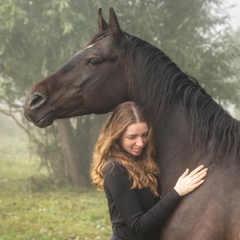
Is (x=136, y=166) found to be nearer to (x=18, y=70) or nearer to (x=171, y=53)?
(x=171, y=53)

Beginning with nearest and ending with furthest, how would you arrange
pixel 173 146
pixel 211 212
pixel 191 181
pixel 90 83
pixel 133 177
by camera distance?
pixel 211 212 → pixel 191 181 → pixel 133 177 → pixel 173 146 → pixel 90 83

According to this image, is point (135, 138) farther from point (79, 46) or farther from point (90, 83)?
point (79, 46)

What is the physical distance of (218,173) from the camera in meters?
2.26

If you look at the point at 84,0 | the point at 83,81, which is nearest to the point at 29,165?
the point at 84,0

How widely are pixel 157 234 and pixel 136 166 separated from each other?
1.38ft

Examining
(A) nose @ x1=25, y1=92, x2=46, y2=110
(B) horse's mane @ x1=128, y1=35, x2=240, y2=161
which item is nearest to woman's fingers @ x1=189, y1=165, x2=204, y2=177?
(B) horse's mane @ x1=128, y1=35, x2=240, y2=161

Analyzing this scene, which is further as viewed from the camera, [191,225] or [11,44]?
[11,44]

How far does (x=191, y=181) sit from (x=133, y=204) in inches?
13.9

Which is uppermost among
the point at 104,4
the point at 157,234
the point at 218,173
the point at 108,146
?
the point at 104,4

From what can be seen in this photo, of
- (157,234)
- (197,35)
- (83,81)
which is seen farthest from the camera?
(197,35)

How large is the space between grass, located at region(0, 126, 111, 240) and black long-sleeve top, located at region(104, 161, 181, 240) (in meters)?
3.56

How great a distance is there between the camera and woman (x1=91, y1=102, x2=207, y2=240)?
7.49ft

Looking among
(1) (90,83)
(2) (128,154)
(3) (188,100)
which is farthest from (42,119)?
(3) (188,100)

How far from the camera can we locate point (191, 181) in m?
2.28
